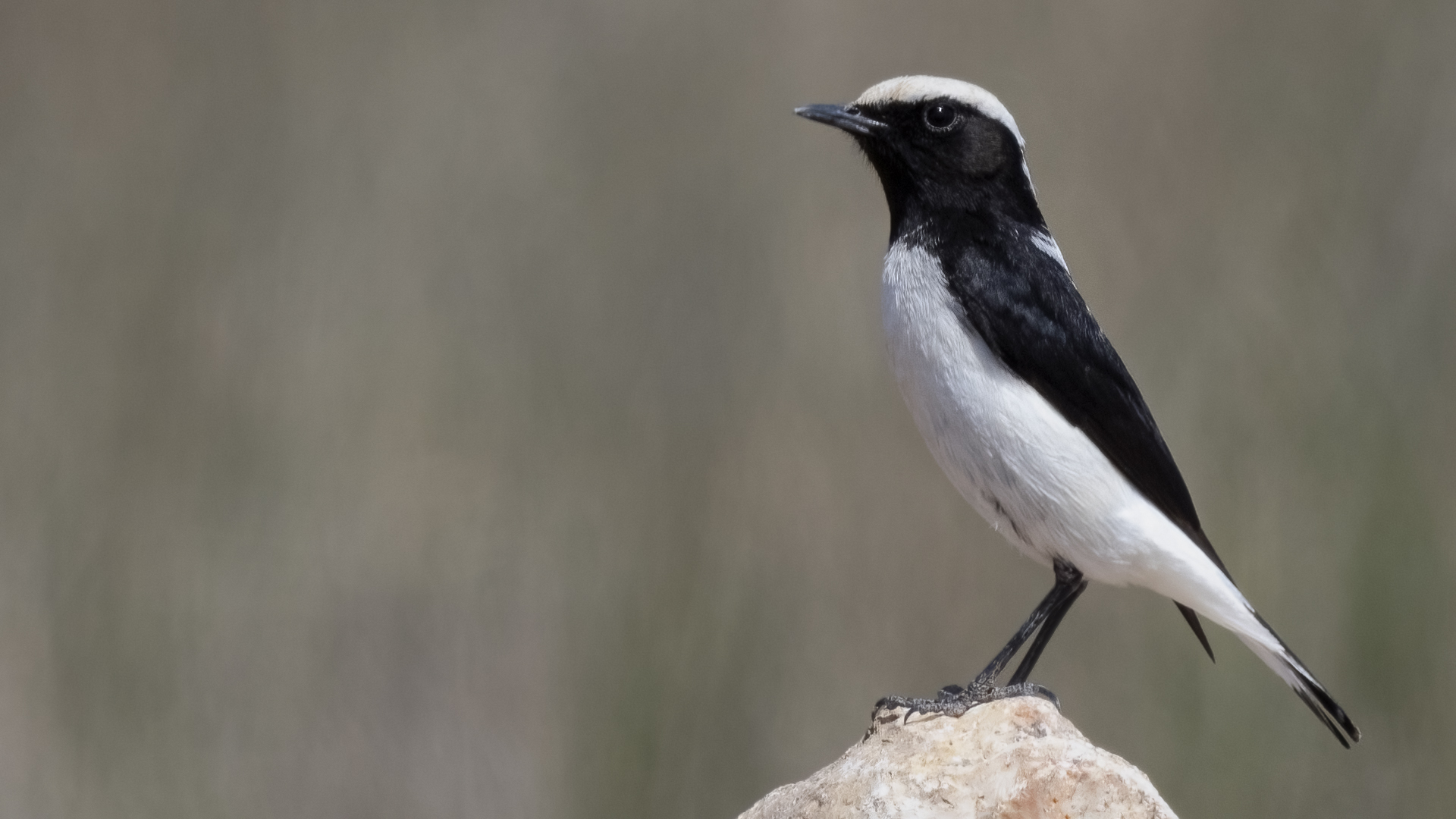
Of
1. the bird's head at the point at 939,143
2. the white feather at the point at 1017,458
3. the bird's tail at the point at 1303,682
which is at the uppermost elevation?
the bird's head at the point at 939,143

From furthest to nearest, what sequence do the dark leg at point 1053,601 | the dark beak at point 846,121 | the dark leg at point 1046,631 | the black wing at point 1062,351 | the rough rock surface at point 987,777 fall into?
the dark beak at point 846,121, the dark leg at point 1046,631, the dark leg at point 1053,601, the black wing at point 1062,351, the rough rock surface at point 987,777

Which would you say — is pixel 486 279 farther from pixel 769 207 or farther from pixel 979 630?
pixel 979 630

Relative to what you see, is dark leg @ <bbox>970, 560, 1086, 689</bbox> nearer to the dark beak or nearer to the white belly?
the white belly

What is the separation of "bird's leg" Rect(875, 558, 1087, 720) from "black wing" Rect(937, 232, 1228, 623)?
1.13 feet

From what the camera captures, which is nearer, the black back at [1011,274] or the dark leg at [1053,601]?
the black back at [1011,274]

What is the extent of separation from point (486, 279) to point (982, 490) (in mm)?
3388

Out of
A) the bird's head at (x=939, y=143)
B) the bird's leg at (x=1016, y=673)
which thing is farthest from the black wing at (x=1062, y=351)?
→ the bird's leg at (x=1016, y=673)

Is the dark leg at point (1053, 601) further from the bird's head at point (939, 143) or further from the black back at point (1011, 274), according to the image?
the bird's head at point (939, 143)

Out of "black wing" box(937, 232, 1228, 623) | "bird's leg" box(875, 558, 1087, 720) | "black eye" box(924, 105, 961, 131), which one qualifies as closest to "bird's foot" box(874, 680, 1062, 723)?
"bird's leg" box(875, 558, 1087, 720)

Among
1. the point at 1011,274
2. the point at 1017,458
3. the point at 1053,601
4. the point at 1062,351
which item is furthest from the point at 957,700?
the point at 1011,274

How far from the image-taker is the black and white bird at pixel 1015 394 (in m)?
3.63

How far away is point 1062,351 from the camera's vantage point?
3723 millimetres

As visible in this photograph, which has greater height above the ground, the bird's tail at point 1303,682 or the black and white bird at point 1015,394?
the black and white bird at point 1015,394

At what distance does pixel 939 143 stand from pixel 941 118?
0.08 meters
